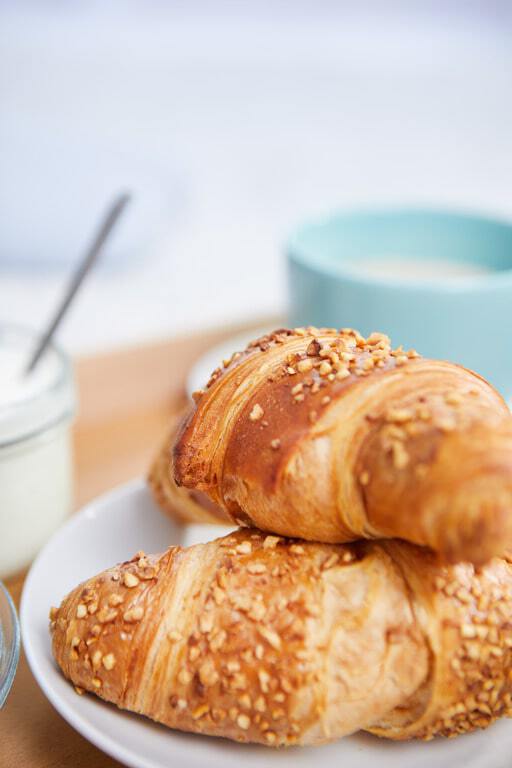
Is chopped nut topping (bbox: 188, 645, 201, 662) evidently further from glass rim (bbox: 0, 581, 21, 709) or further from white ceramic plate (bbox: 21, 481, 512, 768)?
glass rim (bbox: 0, 581, 21, 709)

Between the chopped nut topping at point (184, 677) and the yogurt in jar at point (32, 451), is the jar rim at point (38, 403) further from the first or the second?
the chopped nut topping at point (184, 677)

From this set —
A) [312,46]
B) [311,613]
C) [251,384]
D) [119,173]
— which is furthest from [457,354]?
[312,46]

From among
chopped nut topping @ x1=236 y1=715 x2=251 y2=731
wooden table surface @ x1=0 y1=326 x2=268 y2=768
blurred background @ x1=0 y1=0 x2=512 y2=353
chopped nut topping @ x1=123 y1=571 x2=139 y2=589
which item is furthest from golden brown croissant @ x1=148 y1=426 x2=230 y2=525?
blurred background @ x1=0 y1=0 x2=512 y2=353

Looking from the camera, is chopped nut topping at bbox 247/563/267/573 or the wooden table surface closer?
chopped nut topping at bbox 247/563/267/573


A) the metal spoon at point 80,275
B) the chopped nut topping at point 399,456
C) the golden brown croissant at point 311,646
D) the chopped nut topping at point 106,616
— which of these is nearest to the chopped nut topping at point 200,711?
the golden brown croissant at point 311,646

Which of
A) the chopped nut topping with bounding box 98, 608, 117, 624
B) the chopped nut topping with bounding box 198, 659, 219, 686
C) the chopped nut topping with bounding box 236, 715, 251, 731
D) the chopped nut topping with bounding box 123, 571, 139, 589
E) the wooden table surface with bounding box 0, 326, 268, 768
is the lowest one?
the wooden table surface with bounding box 0, 326, 268, 768

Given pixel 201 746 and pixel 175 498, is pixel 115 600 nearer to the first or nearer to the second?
pixel 201 746

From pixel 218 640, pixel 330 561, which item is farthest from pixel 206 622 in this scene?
pixel 330 561

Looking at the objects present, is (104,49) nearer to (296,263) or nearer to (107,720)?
(296,263)
